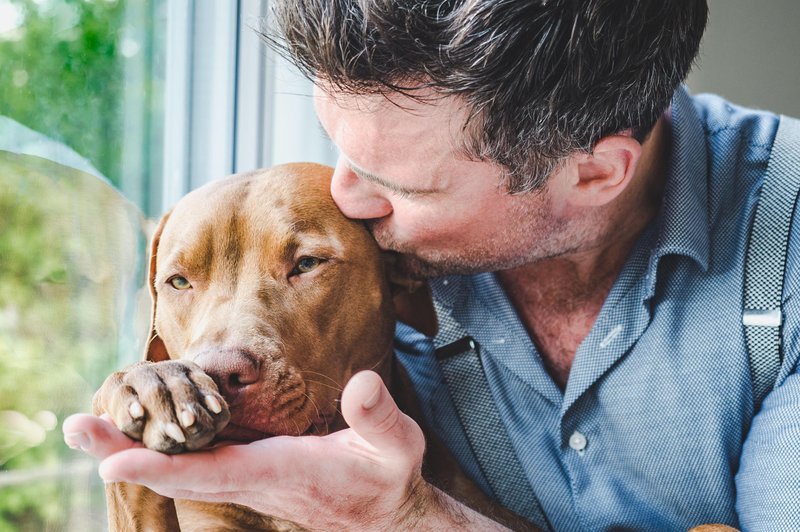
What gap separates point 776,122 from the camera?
191 centimetres

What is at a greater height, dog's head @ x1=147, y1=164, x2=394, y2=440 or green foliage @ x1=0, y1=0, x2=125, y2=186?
green foliage @ x1=0, y1=0, x2=125, y2=186

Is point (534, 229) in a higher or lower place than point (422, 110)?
lower

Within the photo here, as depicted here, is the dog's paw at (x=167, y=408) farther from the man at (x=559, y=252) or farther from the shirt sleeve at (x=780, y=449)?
the shirt sleeve at (x=780, y=449)

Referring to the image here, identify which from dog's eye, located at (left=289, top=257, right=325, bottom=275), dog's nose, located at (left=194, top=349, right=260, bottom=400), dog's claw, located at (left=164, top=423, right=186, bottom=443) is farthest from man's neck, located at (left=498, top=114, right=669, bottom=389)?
dog's claw, located at (left=164, top=423, right=186, bottom=443)

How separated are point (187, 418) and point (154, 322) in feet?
2.16

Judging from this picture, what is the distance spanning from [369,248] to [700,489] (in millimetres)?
831

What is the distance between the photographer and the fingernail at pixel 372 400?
110 centimetres

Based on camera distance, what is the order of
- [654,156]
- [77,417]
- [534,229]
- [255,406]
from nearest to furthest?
[77,417] → [255,406] → [534,229] → [654,156]

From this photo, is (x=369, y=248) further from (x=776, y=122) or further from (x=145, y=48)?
(x=776, y=122)

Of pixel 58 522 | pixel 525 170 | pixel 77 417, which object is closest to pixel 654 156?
pixel 525 170

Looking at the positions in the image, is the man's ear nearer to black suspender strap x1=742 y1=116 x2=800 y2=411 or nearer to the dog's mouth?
black suspender strap x1=742 y1=116 x2=800 y2=411

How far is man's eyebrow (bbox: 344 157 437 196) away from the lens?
157 centimetres

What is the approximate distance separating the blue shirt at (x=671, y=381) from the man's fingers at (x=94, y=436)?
3.24 ft

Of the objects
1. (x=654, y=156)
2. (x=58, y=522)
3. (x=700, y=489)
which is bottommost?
(x=58, y=522)
